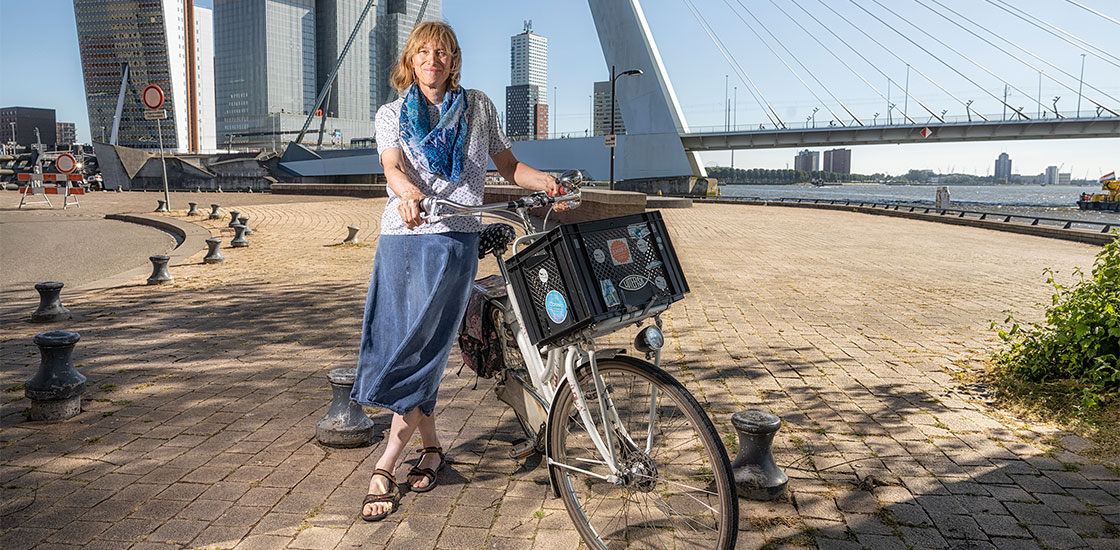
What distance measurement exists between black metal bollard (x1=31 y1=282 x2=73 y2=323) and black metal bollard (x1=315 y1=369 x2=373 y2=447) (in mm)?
4371

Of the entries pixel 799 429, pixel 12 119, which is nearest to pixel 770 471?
pixel 799 429

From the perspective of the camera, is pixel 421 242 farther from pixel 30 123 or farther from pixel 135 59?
pixel 30 123

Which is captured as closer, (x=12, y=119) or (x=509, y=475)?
(x=509, y=475)

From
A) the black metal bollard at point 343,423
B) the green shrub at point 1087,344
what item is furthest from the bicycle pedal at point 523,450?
→ the green shrub at point 1087,344

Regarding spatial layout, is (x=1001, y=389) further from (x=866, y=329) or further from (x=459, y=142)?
(x=459, y=142)

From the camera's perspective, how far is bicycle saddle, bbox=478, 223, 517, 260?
9.73ft

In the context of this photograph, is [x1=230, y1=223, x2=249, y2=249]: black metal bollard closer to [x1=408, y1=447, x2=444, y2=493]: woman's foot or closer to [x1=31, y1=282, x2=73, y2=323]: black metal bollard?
[x1=31, y1=282, x2=73, y2=323]: black metal bollard

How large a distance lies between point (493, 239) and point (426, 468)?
3.69 feet

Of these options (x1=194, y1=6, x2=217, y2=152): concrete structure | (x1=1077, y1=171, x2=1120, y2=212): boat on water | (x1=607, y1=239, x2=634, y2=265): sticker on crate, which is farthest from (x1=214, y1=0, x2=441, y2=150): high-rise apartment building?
(x1=607, y1=239, x2=634, y2=265): sticker on crate

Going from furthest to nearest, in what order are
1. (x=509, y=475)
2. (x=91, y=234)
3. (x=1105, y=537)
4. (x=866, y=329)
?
(x=91, y=234), (x=866, y=329), (x=509, y=475), (x=1105, y=537)

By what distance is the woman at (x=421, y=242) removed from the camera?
2898 mm

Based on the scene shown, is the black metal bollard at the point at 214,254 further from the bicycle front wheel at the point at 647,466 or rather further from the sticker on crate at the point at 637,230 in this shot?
the sticker on crate at the point at 637,230

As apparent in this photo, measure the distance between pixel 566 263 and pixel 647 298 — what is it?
0.31 meters

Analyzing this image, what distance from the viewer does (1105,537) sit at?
286cm
